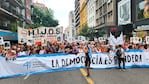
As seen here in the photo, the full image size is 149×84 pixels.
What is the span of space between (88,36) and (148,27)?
4593 centimetres

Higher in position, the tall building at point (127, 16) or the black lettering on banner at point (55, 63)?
the tall building at point (127, 16)

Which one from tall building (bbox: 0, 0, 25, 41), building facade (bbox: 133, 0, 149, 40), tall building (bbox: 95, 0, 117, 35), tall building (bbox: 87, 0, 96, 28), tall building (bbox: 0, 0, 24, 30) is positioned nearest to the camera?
building facade (bbox: 133, 0, 149, 40)

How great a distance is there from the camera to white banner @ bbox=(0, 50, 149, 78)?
16.2 m

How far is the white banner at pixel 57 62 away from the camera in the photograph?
53.1ft

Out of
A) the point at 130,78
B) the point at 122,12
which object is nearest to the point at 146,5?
the point at 122,12

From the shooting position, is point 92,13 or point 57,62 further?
point 92,13

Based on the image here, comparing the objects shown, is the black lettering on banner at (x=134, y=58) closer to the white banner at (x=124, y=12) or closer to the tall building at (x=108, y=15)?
the white banner at (x=124, y=12)

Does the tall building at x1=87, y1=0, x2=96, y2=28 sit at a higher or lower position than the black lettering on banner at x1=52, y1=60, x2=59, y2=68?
higher

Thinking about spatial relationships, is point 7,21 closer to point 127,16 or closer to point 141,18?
point 127,16

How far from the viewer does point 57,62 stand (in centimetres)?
1811

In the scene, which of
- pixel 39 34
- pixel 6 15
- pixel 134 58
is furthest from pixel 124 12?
pixel 134 58

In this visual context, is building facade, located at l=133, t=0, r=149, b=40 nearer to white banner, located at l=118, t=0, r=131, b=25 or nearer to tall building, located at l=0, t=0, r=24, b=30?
white banner, located at l=118, t=0, r=131, b=25

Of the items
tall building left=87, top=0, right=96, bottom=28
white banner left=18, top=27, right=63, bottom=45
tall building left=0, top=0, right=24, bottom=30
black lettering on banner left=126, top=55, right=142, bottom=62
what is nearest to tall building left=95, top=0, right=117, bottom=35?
tall building left=87, top=0, right=96, bottom=28

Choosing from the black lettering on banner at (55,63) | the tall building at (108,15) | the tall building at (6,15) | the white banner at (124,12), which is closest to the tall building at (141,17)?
the white banner at (124,12)
